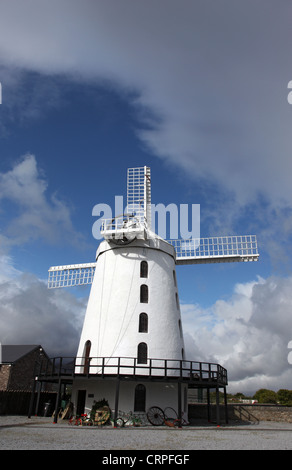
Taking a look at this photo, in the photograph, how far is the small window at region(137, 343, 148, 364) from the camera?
832 inches

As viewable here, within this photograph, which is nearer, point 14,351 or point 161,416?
point 161,416

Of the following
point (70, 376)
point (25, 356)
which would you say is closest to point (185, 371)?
point (70, 376)

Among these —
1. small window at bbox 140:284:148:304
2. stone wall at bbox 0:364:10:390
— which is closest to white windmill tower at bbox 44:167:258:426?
small window at bbox 140:284:148:304

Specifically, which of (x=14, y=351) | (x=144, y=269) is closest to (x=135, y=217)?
(x=144, y=269)

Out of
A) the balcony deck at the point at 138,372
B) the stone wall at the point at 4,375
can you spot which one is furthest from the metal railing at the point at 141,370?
the stone wall at the point at 4,375

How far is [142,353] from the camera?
2142 centimetres

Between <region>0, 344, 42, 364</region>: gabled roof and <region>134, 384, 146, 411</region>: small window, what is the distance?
15.8 m

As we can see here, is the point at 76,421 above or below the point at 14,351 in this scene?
below

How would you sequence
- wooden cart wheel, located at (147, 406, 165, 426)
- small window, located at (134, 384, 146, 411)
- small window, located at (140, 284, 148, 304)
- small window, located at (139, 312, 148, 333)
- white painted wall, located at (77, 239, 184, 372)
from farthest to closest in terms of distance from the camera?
small window, located at (140, 284, 148, 304) → small window, located at (139, 312, 148, 333) → white painted wall, located at (77, 239, 184, 372) → small window, located at (134, 384, 146, 411) → wooden cart wheel, located at (147, 406, 165, 426)

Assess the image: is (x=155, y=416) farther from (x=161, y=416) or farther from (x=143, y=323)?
(x=143, y=323)

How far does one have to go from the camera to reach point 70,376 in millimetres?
19781

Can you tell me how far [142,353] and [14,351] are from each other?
61.4 ft

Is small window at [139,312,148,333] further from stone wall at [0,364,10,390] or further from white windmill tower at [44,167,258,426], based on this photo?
stone wall at [0,364,10,390]
